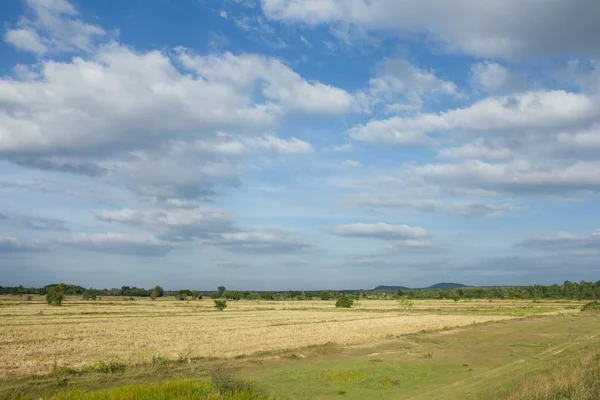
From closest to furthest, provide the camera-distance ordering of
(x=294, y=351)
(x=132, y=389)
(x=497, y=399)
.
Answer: (x=497, y=399) → (x=132, y=389) → (x=294, y=351)

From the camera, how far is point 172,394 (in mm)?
15516

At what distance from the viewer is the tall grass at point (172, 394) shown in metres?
15.1

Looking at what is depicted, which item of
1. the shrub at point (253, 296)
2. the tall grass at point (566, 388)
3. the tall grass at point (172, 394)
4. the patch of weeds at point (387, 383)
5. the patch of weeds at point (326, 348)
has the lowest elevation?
the shrub at point (253, 296)

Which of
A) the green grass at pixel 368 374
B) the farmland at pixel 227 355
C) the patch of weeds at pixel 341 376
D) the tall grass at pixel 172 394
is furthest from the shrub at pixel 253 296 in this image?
the tall grass at pixel 172 394

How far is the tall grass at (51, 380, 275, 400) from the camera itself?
1509cm

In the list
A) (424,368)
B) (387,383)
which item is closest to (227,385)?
(387,383)

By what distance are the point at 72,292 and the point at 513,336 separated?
189 meters

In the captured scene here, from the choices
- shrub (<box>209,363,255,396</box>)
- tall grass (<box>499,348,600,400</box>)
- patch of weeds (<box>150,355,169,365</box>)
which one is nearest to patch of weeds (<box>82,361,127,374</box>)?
patch of weeds (<box>150,355,169,365</box>)

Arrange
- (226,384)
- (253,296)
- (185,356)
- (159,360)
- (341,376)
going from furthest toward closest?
(253,296) < (185,356) < (159,360) < (341,376) < (226,384)

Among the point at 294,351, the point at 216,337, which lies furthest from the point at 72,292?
the point at 294,351

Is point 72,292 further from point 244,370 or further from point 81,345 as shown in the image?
point 244,370

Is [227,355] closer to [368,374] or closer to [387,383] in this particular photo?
[368,374]

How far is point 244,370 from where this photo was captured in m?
23.4

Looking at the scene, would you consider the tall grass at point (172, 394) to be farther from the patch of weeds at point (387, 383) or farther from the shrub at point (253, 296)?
the shrub at point (253, 296)
